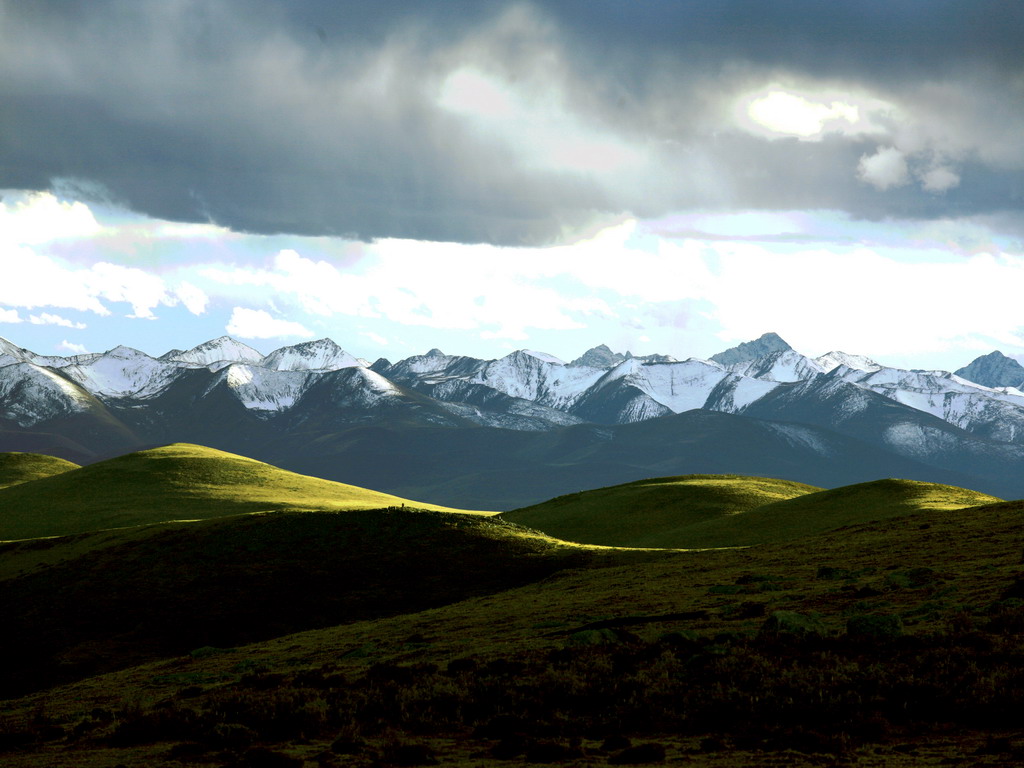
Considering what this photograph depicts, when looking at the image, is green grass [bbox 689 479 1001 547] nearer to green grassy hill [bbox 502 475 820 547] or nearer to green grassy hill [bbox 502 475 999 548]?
green grassy hill [bbox 502 475 999 548]

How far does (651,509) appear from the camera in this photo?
121m

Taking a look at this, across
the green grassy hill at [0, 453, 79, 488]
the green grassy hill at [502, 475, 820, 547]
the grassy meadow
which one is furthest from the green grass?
the green grassy hill at [0, 453, 79, 488]

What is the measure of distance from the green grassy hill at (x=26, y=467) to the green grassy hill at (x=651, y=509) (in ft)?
328

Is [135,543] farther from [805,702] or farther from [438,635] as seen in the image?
[805,702]

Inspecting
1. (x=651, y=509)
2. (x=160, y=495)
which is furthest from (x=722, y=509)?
(x=160, y=495)

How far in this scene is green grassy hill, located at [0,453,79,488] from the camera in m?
175

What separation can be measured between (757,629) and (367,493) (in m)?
128

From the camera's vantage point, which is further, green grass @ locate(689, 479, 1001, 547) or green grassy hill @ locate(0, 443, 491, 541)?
green grassy hill @ locate(0, 443, 491, 541)

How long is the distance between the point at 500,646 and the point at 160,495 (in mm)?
102769

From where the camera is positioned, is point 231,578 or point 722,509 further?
point 722,509

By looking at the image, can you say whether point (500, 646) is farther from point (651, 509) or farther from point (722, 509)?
point (651, 509)

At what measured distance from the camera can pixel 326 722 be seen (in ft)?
92.8


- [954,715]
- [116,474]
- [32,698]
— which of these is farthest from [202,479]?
[954,715]

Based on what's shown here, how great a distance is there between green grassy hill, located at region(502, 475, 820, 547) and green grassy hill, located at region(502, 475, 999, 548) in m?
0.12
